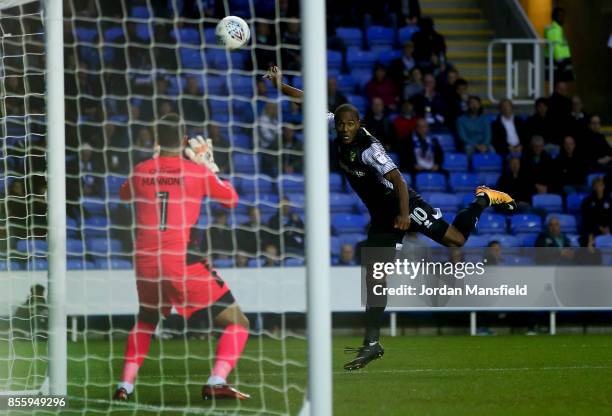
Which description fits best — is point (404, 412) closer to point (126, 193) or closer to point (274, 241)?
point (126, 193)

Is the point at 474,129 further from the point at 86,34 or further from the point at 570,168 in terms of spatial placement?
the point at 86,34

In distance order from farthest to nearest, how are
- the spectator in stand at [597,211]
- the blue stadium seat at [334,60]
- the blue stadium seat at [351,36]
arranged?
the blue stadium seat at [351,36] < the blue stadium seat at [334,60] < the spectator in stand at [597,211]

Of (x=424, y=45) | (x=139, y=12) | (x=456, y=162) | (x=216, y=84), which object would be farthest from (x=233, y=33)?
(x=424, y=45)

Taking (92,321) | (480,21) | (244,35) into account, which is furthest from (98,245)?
(480,21)

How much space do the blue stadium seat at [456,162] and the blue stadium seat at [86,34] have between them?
473cm

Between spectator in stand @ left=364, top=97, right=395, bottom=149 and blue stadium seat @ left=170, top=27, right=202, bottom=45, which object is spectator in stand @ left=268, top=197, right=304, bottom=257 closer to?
spectator in stand @ left=364, top=97, right=395, bottom=149

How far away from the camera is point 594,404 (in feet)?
25.3

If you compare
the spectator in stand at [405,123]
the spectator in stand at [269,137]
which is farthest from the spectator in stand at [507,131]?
the spectator in stand at [269,137]

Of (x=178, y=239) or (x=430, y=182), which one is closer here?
(x=178, y=239)

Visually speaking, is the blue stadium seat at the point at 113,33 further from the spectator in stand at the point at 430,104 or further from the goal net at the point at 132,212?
the spectator in stand at the point at 430,104

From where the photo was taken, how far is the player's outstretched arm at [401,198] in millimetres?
8992

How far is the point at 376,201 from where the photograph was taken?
943cm

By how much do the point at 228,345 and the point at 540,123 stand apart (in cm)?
958

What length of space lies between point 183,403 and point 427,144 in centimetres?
833
